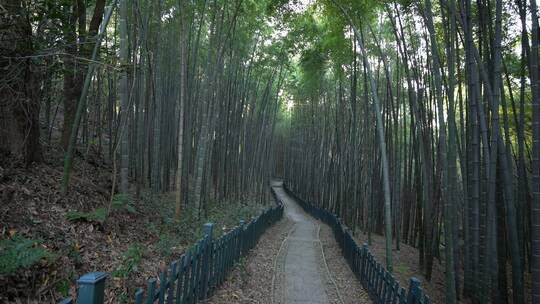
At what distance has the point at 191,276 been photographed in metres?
2.50

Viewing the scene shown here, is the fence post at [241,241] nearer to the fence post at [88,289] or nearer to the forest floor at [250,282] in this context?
the forest floor at [250,282]

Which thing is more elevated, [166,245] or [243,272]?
[166,245]

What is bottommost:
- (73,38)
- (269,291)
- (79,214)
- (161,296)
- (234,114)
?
(269,291)

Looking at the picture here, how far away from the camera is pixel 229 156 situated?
8.92 metres

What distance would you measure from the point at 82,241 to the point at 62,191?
2.82 ft

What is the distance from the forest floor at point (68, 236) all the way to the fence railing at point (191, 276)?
423mm

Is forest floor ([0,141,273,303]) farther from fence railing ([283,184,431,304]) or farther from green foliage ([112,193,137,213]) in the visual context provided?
fence railing ([283,184,431,304])

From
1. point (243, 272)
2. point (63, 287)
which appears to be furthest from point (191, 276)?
point (243, 272)

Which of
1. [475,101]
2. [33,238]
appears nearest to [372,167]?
[475,101]

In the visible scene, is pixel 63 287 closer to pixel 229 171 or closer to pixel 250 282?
pixel 250 282

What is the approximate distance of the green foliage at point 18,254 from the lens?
2176 mm

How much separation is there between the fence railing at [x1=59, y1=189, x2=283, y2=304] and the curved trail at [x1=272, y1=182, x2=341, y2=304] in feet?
2.11

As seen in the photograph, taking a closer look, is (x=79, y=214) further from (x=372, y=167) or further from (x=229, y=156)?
(x=372, y=167)

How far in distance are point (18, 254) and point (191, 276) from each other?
1.14 m
